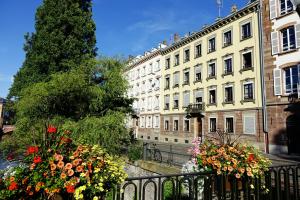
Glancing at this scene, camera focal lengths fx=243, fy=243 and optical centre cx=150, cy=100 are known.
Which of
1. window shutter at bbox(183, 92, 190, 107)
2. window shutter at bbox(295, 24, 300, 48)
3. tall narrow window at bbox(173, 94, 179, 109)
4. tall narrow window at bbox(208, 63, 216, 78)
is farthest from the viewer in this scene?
tall narrow window at bbox(173, 94, 179, 109)

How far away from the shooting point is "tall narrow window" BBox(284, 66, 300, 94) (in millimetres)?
18766

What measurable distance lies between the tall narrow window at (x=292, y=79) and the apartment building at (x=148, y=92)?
1992 cm

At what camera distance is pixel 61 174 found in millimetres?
3002

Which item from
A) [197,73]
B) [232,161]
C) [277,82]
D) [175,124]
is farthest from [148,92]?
[232,161]

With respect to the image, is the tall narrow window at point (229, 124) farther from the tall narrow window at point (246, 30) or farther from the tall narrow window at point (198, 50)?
the tall narrow window at point (198, 50)

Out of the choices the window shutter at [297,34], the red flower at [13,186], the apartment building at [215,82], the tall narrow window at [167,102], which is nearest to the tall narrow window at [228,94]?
the apartment building at [215,82]

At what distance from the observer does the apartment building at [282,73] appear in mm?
18859

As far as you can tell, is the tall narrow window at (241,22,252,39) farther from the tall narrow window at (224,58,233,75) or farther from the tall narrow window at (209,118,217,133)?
the tall narrow window at (209,118,217,133)

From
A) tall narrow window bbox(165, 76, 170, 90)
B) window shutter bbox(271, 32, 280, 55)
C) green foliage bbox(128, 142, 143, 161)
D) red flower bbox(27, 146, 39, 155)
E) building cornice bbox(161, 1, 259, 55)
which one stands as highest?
building cornice bbox(161, 1, 259, 55)

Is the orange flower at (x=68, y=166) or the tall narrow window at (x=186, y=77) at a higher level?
the tall narrow window at (x=186, y=77)

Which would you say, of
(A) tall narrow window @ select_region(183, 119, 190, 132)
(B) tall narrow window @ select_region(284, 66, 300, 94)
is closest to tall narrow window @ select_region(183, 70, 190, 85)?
(A) tall narrow window @ select_region(183, 119, 190, 132)

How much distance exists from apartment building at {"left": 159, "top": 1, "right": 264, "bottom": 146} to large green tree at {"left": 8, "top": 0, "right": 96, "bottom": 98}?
13121 millimetres

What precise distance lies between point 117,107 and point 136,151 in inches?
158

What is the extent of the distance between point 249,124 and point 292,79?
5.42 meters
